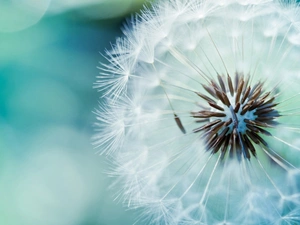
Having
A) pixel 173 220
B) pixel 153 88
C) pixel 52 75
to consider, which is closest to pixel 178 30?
pixel 153 88

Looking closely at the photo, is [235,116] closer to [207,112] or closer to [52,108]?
[207,112]

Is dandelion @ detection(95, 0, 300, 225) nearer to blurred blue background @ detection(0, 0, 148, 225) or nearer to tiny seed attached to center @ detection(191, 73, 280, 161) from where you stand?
tiny seed attached to center @ detection(191, 73, 280, 161)

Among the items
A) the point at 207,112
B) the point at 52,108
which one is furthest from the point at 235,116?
the point at 52,108

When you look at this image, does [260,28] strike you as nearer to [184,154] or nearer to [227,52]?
[227,52]

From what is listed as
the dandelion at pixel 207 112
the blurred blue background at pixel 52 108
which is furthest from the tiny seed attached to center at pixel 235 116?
the blurred blue background at pixel 52 108

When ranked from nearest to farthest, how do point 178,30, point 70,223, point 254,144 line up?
point 254,144 → point 178,30 → point 70,223
